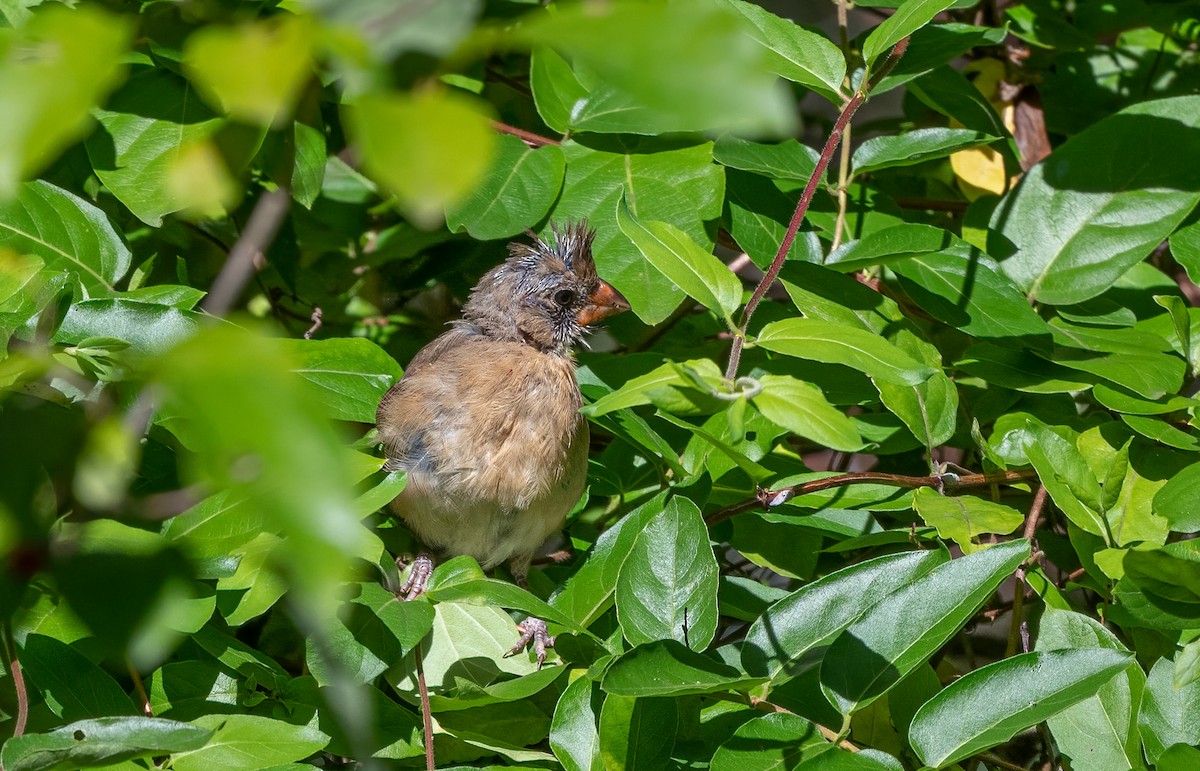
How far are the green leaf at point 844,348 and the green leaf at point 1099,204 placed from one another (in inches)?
30.0

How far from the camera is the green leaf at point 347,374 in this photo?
66.4 inches

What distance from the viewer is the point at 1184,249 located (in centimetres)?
184

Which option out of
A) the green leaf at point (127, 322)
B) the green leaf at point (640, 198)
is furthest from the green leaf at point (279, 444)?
the green leaf at point (640, 198)

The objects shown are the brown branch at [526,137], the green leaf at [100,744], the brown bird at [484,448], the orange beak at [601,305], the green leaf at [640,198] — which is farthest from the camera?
the orange beak at [601,305]

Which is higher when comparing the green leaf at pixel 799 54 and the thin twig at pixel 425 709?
the green leaf at pixel 799 54

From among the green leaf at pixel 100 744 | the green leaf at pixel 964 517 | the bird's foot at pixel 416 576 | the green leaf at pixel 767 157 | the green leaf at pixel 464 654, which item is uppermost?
the green leaf at pixel 767 157

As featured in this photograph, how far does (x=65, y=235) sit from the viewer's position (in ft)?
5.53

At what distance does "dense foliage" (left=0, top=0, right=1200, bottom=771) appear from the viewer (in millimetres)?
527

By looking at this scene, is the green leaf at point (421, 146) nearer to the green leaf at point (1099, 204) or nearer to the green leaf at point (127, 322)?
the green leaf at point (127, 322)

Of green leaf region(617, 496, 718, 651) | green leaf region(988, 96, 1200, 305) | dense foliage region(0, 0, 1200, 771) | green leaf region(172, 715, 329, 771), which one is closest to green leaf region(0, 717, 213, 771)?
dense foliage region(0, 0, 1200, 771)

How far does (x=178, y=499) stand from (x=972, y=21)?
206cm

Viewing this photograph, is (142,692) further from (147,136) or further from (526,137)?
(526,137)

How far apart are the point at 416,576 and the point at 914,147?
1065mm

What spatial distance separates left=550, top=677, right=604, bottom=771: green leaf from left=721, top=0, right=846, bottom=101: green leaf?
0.88 metres
